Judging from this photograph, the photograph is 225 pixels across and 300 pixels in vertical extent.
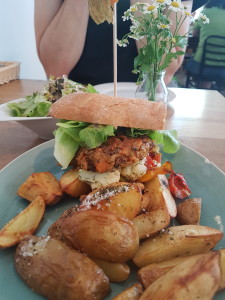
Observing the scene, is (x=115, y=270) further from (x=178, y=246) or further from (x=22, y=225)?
(x=22, y=225)

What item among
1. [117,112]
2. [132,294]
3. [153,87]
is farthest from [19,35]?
[132,294]

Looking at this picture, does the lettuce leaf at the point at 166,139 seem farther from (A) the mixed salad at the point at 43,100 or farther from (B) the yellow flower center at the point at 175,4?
(B) the yellow flower center at the point at 175,4

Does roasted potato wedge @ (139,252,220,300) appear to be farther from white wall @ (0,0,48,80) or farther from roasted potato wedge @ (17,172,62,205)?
white wall @ (0,0,48,80)

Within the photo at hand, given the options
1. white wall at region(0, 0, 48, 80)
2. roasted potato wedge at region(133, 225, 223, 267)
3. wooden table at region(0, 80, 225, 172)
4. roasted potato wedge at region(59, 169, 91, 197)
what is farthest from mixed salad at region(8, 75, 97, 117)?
white wall at region(0, 0, 48, 80)

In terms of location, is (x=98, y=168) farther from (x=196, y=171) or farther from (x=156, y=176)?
(x=196, y=171)

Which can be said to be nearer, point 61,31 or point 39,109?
point 39,109
